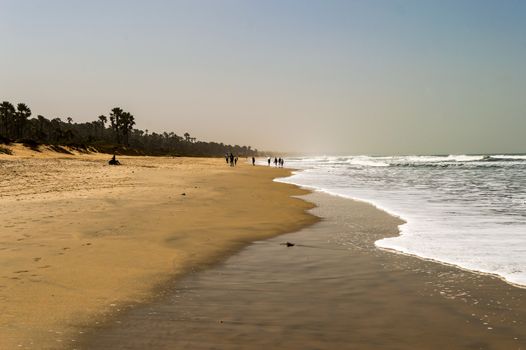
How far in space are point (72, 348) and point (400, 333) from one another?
3729mm

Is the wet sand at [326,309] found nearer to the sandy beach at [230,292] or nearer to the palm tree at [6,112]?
the sandy beach at [230,292]

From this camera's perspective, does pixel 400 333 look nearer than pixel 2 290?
Yes

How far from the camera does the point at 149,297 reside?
20.7ft

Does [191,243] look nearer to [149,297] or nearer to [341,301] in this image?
[149,297]

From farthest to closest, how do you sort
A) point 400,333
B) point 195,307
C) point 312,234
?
point 312,234 < point 195,307 < point 400,333

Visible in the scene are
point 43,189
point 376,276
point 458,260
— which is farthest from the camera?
point 43,189

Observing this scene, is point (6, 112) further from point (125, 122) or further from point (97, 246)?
point (97, 246)

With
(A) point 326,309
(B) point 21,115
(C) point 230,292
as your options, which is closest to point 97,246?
(C) point 230,292

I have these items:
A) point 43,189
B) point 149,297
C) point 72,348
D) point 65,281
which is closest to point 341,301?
point 149,297

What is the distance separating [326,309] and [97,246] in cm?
587

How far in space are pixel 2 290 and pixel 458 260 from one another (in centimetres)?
825

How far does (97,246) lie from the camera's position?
30.9 feet

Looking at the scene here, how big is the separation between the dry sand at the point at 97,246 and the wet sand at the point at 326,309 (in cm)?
57

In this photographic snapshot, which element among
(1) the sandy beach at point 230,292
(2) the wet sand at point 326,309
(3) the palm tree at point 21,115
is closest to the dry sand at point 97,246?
(1) the sandy beach at point 230,292
